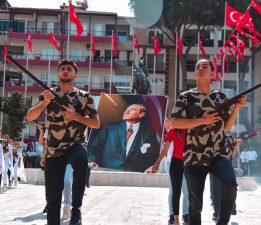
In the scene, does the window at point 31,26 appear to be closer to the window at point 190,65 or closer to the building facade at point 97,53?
the building facade at point 97,53

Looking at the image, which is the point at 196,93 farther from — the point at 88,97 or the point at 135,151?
the point at 135,151

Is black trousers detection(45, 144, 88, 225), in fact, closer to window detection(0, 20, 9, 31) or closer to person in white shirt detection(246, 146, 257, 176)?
person in white shirt detection(246, 146, 257, 176)

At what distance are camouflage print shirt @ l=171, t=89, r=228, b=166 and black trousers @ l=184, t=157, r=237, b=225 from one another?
3.0 inches

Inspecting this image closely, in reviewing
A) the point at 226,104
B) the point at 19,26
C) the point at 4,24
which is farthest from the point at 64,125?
the point at 4,24

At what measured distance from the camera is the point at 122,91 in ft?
184

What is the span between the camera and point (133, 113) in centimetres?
2572

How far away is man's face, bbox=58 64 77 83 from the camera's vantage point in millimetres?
6125

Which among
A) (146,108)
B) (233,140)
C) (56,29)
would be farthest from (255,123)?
(233,140)

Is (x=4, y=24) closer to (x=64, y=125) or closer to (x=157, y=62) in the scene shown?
(x=157, y=62)

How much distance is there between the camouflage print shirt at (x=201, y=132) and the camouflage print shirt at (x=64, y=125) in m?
0.99

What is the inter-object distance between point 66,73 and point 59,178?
1.12m

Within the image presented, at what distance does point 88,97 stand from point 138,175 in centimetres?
1934

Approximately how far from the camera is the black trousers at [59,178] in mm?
5848

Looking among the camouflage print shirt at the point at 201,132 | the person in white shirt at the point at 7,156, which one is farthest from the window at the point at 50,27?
the camouflage print shirt at the point at 201,132
